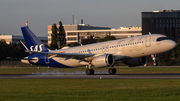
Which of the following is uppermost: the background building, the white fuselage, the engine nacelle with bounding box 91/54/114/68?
the background building

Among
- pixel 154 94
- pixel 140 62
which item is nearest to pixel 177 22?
pixel 140 62

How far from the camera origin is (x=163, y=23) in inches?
6432

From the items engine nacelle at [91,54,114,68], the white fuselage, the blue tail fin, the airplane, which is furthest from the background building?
engine nacelle at [91,54,114,68]

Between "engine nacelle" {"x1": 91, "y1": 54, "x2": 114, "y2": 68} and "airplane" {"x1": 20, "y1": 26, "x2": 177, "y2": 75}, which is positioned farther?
"engine nacelle" {"x1": 91, "y1": 54, "x2": 114, "y2": 68}

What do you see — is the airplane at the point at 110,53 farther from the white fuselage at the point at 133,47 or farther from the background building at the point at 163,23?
the background building at the point at 163,23

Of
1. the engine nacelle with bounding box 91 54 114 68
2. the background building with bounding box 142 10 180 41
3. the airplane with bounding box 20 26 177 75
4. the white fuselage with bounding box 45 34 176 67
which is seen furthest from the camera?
the background building with bounding box 142 10 180 41

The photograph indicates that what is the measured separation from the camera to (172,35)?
159 metres

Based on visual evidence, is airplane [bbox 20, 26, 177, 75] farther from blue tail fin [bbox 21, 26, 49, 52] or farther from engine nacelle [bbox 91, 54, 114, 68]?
blue tail fin [bbox 21, 26, 49, 52]

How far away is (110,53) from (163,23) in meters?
129

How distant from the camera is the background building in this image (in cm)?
16075

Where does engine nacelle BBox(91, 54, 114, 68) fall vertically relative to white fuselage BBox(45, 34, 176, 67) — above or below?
below

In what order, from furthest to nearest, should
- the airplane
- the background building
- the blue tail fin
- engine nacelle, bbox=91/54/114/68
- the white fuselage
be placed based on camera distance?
the background building
the blue tail fin
engine nacelle, bbox=91/54/114/68
the airplane
the white fuselage

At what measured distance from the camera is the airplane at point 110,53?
3828 cm

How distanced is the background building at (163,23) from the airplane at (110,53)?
118537 millimetres
